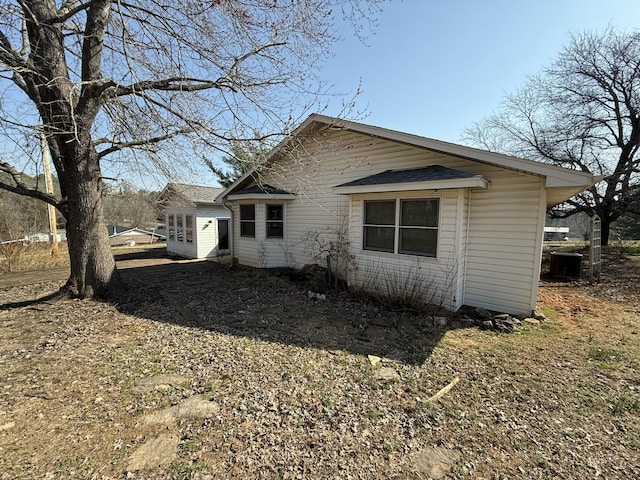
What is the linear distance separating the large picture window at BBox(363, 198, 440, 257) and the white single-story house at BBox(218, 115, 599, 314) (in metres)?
0.02

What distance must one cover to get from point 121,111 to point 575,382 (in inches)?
333

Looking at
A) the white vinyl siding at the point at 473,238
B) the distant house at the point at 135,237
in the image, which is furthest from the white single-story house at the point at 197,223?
the distant house at the point at 135,237

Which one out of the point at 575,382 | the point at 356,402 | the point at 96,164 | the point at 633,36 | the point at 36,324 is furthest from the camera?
the point at 633,36

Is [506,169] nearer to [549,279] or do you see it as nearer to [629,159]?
[549,279]

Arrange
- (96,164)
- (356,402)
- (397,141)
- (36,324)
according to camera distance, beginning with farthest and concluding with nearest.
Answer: (397,141), (96,164), (36,324), (356,402)

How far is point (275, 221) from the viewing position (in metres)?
10.4

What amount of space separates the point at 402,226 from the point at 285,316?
11.0 ft

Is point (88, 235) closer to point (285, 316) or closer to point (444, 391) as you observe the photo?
point (285, 316)

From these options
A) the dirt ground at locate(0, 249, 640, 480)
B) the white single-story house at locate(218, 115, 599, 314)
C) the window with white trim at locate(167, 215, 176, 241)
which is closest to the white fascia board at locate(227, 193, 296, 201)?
the white single-story house at locate(218, 115, 599, 314)

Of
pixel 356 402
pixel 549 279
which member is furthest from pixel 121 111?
pixel 549 279

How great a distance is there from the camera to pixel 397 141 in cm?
687

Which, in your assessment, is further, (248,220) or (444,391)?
(248,220)

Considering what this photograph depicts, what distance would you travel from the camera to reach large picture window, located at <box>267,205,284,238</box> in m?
10.4

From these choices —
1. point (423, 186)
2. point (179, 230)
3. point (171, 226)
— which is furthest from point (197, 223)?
point (423, 186)
